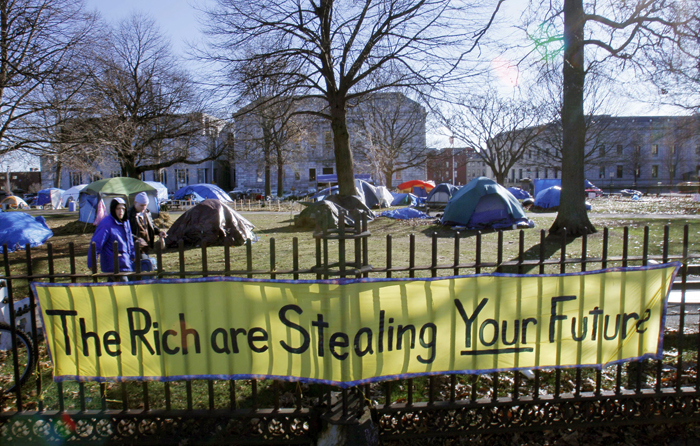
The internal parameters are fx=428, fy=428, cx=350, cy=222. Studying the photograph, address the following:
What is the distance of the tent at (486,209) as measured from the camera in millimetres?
15633

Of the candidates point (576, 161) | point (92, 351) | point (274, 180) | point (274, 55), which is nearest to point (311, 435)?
point (92, 351)

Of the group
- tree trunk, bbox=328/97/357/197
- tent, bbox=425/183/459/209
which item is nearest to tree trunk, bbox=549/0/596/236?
tree trunk, bbox=328/97/357/197

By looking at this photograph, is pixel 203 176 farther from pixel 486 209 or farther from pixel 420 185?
pixel 486 209

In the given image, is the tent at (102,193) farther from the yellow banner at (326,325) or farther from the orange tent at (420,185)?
the orange tent at (420,185)

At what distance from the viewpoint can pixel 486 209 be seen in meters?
15.8

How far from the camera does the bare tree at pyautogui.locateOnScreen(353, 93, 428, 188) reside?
142 feet

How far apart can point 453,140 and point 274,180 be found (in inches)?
1185

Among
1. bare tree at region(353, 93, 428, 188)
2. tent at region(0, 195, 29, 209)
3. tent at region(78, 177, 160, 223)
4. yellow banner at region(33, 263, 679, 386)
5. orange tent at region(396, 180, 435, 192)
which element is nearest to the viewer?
yellow banner at region(33, 263, 679, 386)

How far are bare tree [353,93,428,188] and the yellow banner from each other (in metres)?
38.2

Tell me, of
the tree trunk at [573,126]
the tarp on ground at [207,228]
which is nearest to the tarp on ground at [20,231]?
the tarp on ground at [207,228]

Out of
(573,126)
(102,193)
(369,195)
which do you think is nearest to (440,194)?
(369,195)

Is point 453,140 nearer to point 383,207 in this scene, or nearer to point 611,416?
point 383,207

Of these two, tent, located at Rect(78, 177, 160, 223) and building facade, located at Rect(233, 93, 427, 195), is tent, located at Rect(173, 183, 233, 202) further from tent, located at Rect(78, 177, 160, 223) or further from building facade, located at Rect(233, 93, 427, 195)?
tent, located at Rect(78, 177, 160, 223)

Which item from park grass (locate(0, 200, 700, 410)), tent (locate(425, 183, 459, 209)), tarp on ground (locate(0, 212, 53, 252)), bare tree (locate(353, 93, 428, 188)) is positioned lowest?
park grass (locate(0, 200, 700, 410))
